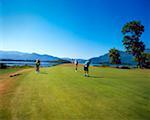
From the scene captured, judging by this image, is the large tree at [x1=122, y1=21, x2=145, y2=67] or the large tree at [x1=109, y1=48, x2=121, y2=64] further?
the large tree at [x1=109, y1=48, x2=121, y2=64]

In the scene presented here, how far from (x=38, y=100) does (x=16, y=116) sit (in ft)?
12.9

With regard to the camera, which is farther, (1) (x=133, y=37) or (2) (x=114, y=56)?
(2) (x=114, y=56)

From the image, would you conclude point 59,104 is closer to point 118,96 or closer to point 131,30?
point 118,96

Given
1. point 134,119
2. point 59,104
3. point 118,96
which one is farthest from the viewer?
point 118,96

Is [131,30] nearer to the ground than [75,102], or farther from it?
farther from it

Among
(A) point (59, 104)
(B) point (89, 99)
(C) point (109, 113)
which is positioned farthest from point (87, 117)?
(B) point (89, 99)

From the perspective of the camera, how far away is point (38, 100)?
17656 mm

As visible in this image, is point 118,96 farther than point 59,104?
Yes

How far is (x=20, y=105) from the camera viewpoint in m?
16.3

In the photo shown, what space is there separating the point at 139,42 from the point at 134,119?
293 ft

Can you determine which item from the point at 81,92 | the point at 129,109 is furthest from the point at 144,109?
the point at 81,92

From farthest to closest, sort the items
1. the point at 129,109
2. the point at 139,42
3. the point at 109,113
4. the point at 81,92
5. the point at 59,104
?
the point at 139,42
the point at 81,92
the point at 59,104
the point at 129,109
the point at 109,113

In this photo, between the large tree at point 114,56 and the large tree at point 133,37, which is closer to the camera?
the large tree at point 133,37

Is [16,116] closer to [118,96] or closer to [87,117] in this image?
[87,117]
